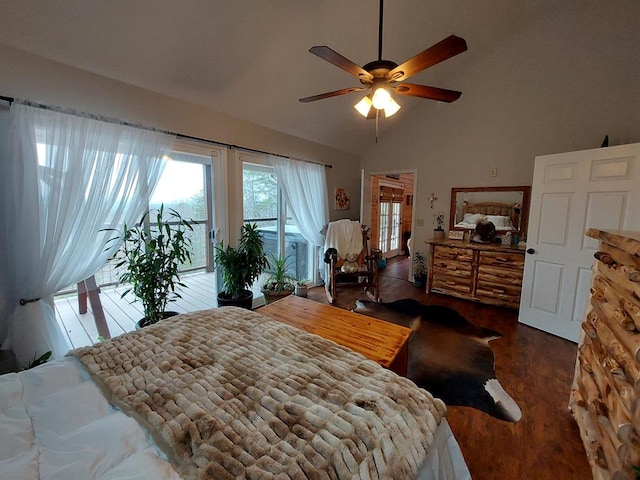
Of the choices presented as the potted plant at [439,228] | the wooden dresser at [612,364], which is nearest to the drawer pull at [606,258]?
the wooden dresser at [612,364]

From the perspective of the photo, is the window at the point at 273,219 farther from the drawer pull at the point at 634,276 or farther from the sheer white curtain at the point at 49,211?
the drawer pull at the point at 634,276

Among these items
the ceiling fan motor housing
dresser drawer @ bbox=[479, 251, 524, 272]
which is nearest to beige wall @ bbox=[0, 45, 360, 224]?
the ceiling fan motor housing

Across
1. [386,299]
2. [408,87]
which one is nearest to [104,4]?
[408,87]

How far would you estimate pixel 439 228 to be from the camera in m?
4.39

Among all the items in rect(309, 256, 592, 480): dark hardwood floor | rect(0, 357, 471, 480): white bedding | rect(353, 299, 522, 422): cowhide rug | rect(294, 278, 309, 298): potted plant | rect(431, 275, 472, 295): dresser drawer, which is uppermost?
rect(0, 357, 471, 480): white bedding

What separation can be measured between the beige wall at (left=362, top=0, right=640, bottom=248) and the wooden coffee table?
2994 mm

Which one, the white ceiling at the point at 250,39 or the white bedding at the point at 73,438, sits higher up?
the white ceiling at the point at 250,39

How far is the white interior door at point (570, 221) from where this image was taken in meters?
2.43

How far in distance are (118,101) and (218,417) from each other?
2.51 metres

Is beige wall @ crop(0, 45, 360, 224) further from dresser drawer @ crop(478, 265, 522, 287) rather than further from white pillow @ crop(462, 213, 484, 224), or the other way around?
dresser drawer @ crop(478, 265, 522, 287)

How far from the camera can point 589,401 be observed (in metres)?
1.51

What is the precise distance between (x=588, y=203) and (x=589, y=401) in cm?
200

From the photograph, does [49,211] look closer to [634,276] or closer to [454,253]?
[634,276]

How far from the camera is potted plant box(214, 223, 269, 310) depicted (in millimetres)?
2904
